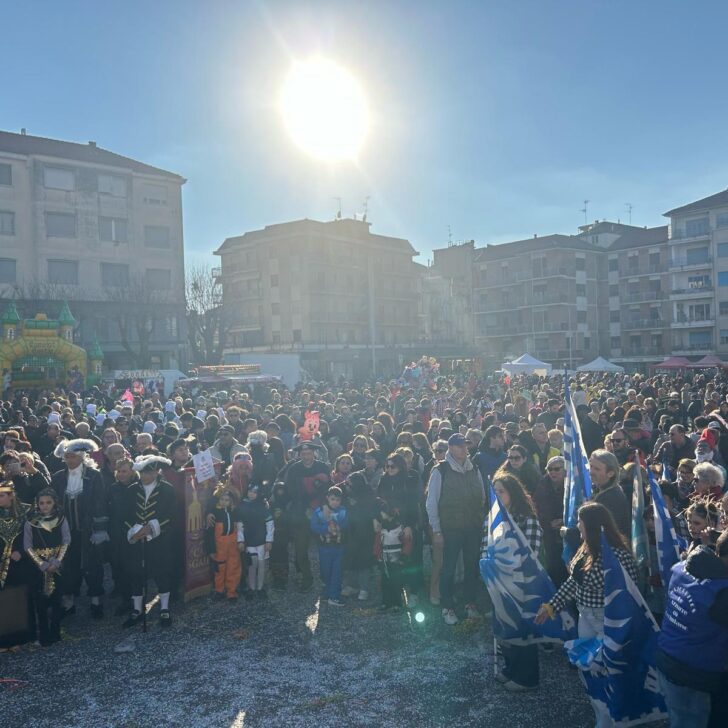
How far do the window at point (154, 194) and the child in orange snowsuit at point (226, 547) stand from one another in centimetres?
4280

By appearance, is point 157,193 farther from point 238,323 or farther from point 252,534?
point 252,534

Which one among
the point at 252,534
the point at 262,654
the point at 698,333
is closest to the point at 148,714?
the point at 262,654

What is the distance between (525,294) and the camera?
62938mm

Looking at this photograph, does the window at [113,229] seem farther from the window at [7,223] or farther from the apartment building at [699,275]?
the apartment building at [699,275]

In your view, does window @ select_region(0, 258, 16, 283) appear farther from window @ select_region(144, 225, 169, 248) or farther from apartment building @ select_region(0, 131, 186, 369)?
window @ select_region(144, 225, 169, 248)

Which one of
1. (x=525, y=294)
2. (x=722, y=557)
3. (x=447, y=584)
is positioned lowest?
(x=447, y=584)

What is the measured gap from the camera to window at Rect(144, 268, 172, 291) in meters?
46.1

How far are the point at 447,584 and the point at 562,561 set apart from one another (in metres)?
1.31

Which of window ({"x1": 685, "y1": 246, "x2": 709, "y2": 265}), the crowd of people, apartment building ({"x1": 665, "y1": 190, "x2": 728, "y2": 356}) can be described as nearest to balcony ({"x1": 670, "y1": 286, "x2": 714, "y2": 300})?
apartment building ({"x1": 665, "y1": 190, "x2": 728, "y2": 356})

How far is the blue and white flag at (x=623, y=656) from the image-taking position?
439cm

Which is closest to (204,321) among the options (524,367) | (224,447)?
(524,367)

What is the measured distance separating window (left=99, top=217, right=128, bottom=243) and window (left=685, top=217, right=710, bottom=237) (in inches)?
Result: 1702

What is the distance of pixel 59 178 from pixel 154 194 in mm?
6163

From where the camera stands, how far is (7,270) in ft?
136
